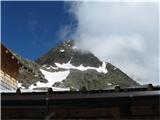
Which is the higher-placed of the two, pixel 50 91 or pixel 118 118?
pixel 50 91

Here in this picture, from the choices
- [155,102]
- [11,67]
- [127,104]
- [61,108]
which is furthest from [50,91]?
[11,67]

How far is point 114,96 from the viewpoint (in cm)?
1014

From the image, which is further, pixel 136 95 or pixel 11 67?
pixel 11 67

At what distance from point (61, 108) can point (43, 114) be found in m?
0.47

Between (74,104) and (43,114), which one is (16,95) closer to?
(43,114)

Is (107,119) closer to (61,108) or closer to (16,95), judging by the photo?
(61,108)

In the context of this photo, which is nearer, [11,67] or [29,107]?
[29,107]

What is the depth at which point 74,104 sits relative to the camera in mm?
10359

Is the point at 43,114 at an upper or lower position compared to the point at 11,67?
lower

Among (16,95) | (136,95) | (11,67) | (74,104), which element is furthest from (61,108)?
(11,67)

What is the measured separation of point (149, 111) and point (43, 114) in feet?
8.44

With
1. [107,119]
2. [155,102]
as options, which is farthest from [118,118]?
[155,102]

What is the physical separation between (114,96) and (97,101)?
0.43m

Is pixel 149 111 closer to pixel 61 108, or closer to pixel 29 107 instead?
pixel 61 108
